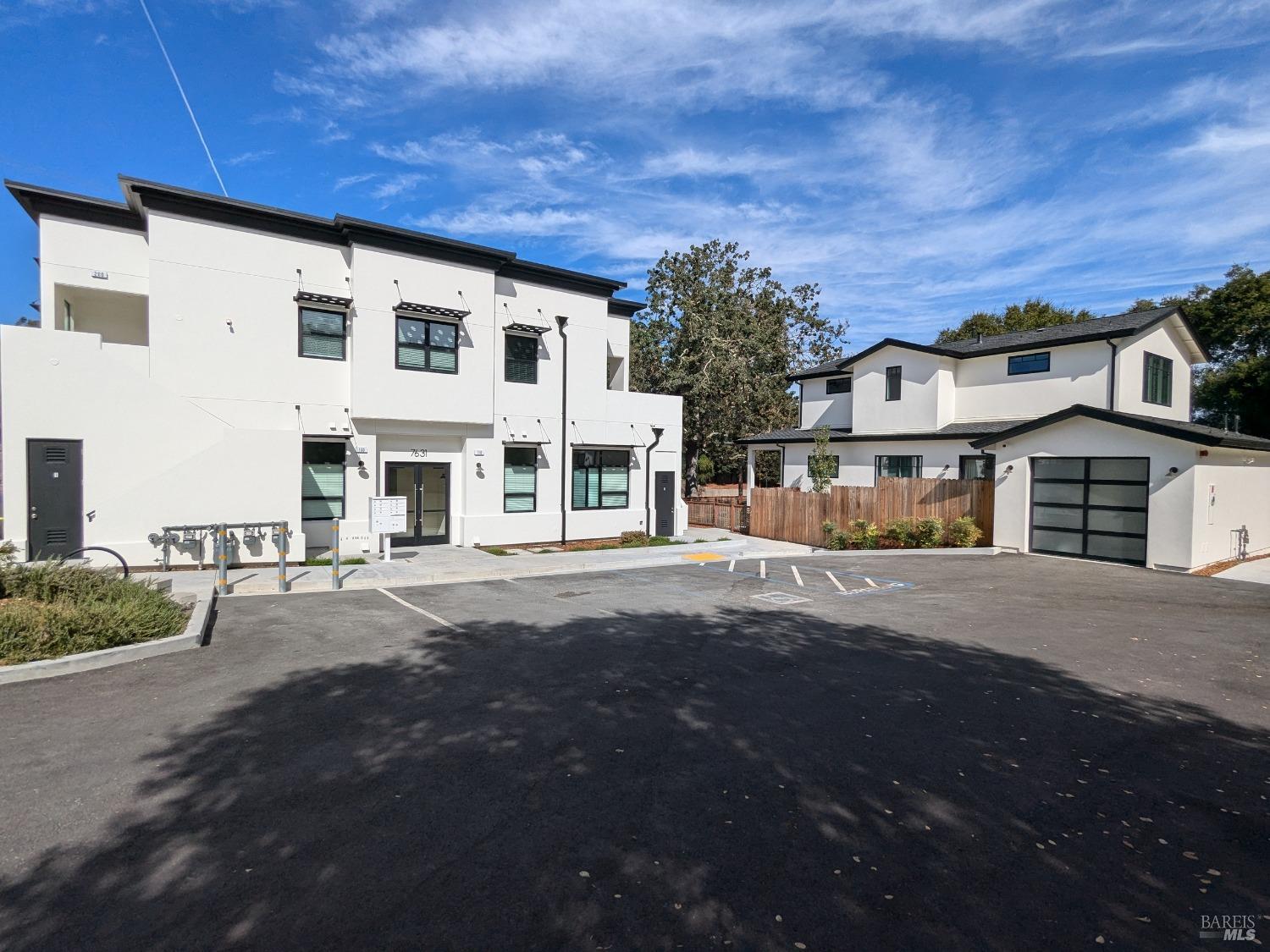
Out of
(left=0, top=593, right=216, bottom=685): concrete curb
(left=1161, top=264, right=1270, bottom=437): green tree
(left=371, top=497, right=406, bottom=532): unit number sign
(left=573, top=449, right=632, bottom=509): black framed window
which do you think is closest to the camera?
(left=0, top=593, right=216, bottom=685): concrete curb

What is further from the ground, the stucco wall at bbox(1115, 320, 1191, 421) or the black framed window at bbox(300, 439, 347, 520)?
the stucco wall at bbox(1115, 320, 1191, 421)

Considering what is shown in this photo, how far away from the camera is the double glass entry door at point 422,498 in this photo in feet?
56.9

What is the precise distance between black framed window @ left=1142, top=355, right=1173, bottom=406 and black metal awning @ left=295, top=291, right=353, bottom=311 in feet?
82.5

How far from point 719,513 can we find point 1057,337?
44.9ft

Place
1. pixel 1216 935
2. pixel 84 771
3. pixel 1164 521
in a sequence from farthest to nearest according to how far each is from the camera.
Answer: pixel 1164 521 < pixel 84 771 < pixel 1216 935

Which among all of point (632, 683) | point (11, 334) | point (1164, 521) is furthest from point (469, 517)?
point (1164, 521)

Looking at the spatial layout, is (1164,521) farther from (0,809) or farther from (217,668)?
(0,809)

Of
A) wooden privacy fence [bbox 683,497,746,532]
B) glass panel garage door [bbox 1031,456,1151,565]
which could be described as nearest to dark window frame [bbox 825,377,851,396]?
wooden privacy fence [bbox 683,497,746,532]

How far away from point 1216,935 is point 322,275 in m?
18.3

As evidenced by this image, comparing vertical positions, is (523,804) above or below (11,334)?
below

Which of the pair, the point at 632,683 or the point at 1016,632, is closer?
the point at 632,683

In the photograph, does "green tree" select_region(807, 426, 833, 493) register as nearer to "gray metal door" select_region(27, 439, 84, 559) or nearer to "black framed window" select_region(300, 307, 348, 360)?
"black framed window" select_region(300, 307, 348, 360)

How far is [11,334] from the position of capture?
1188 centimetres

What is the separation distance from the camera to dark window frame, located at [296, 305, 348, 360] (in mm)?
15711
